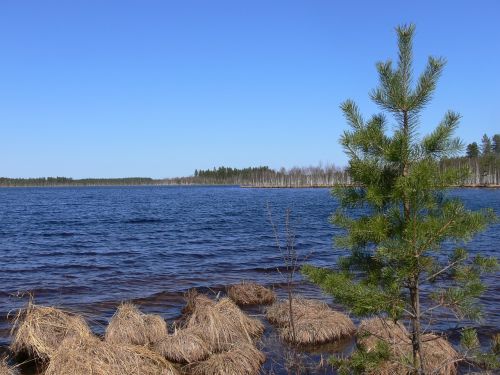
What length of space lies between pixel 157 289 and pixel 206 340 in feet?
24.5

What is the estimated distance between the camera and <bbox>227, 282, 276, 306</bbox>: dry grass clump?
1427 centimetres

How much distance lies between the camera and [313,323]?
10922mm

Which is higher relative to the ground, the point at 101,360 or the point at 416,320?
the point at 416,320

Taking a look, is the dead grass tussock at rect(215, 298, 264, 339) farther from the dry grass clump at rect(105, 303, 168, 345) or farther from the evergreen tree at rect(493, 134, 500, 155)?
the evergreen tree at rect(493, 134, 500, 155)

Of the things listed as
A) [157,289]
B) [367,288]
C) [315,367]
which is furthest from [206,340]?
[157,289]

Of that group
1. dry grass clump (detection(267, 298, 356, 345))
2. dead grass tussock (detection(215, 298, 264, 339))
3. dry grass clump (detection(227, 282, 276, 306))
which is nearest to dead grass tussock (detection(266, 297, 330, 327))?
dry grass clump (detection(267, 298, 356, 345))

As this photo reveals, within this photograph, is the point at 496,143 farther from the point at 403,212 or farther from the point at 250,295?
the point at 403,212

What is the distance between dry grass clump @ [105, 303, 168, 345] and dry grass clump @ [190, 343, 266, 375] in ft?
5.36

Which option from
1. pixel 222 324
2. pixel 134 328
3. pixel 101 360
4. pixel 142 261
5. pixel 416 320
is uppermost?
pixel 416 320

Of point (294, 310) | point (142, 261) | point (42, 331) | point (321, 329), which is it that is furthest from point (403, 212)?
point (142, 261)

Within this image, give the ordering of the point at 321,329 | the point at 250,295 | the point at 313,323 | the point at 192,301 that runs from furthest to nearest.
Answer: the point at 250,295 → the point at 192,301 → the point at 313,323 → the point at 321,329

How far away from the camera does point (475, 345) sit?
17.2 feet

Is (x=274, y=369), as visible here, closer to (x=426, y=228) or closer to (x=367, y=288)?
(x=367, y=288)

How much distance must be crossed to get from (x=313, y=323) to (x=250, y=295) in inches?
149
